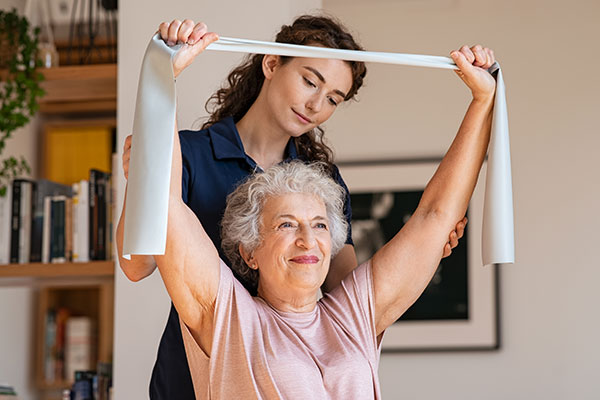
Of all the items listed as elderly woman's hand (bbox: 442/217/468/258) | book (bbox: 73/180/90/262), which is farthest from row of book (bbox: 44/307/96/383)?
elderly woman's hand (bbox: 442/217/468/258)

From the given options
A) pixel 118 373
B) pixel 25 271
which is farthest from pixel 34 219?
pixel 118 373

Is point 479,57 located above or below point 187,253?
above

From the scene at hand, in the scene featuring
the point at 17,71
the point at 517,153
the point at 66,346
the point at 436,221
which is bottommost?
the point at 66,346

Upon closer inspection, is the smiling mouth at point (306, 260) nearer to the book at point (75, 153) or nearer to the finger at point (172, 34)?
the finger at point (172, 34)

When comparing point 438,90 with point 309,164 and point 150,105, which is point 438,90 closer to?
point 309,164

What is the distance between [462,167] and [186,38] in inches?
26.8

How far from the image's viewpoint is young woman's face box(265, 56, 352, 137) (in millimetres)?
1986

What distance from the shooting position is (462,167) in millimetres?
1905

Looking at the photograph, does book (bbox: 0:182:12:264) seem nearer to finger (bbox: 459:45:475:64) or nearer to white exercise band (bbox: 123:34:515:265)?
white exercise band (bbox: 123:34:515:265)

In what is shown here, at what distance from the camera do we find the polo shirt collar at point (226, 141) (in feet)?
6.62

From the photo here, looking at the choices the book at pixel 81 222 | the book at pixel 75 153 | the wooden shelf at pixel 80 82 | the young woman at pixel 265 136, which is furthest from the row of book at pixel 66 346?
the young woman at pixel 265 136

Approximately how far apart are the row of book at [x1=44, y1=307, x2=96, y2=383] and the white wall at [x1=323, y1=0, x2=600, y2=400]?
4.95ft

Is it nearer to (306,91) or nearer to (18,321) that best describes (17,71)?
(306,91)

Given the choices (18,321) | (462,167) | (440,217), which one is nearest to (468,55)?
(462,167)
